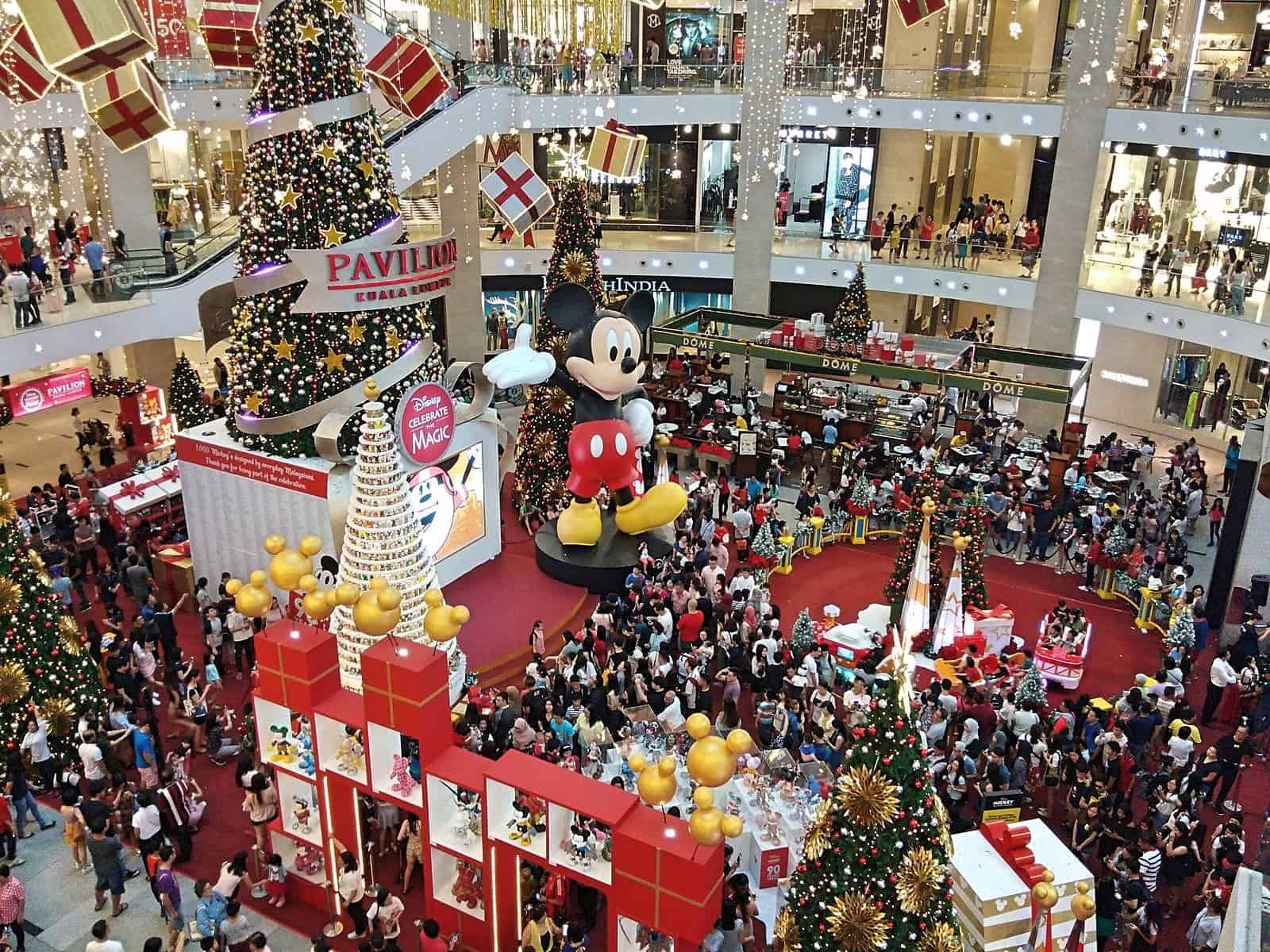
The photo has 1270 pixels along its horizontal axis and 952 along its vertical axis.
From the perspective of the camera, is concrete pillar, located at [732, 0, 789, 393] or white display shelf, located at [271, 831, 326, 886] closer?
white display shelf, located at [271, 831, 326, 886]

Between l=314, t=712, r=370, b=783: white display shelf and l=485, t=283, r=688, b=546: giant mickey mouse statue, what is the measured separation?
6.26m

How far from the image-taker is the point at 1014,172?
28484 millimetres

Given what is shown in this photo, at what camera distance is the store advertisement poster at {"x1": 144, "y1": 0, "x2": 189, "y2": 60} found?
60.5 feet

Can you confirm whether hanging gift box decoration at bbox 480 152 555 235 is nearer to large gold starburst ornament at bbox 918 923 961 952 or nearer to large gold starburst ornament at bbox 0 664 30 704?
large gold starburst ornament at bbox 0 664 30 704

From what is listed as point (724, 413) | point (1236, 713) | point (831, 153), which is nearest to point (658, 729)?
point (1236, 713)

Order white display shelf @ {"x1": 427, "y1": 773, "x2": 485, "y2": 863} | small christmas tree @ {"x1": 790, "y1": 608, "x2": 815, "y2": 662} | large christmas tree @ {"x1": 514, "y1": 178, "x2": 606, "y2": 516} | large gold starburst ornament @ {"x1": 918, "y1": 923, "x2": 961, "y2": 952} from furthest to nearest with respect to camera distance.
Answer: large christmas tree @ {"x1": 514, "y1": 178, "x2": 606, "y2": 516}, small christmas tree @ {"x1": 790, "y1": 608, "x2": 815, "y2": 662}, white display shelf @ {"x1": 427, "y1": 773, "x2": 485, "y2": 863}, large gold starburst ornament @ {"x1": 918, "y1": 923, "x2": 961, "y2": 952}

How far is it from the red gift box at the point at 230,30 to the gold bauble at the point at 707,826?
A: 41.3 ft

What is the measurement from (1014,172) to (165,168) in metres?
21.7

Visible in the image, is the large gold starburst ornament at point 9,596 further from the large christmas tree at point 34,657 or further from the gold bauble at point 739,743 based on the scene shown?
the gold bauble at point 739,743

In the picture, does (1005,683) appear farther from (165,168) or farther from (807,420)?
(165,168)

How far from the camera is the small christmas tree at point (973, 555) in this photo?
14.3 meters

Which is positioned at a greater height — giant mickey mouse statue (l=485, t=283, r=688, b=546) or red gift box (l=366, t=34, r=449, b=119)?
red gift box (l=366, t=34, r=449, b=119)

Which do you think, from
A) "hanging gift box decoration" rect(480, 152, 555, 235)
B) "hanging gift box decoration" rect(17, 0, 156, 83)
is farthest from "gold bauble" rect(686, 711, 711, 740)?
"hanging gift box decoration" rect(480, 152, 555, 235)

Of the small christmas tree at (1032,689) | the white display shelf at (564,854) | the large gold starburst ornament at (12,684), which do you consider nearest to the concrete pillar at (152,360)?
the large gold starburst ornament at (12,684)
